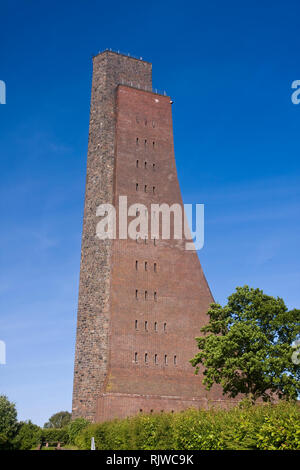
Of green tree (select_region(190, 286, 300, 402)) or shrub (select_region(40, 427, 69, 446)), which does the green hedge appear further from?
shrub (select_region(40, 427, 69, 446))

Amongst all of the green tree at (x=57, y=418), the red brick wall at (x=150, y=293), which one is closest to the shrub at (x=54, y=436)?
the red brick wall at (x=150, y=293)

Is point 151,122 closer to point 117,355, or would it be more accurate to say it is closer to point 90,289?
point 90,289

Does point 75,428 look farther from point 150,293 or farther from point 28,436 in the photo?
point 150,293

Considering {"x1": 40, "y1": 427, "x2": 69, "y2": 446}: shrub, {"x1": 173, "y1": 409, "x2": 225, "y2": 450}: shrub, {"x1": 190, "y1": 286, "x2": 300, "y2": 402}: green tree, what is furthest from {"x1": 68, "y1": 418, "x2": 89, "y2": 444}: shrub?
{"x1": 173, "y1": 409, "x2": 225, "y2": 450}: shrub

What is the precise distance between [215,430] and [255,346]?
15.1 m

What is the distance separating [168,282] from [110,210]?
26.5 ft

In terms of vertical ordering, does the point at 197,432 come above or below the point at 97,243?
below

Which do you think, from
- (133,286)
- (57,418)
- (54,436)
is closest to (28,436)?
(54,436)

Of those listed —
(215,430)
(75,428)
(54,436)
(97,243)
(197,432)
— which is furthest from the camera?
(54,436)

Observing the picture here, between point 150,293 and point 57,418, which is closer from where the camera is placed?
point 150,293

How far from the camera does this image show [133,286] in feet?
147

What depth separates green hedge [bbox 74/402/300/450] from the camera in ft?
42.7

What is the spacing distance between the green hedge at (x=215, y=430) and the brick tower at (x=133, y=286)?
41.8ft
